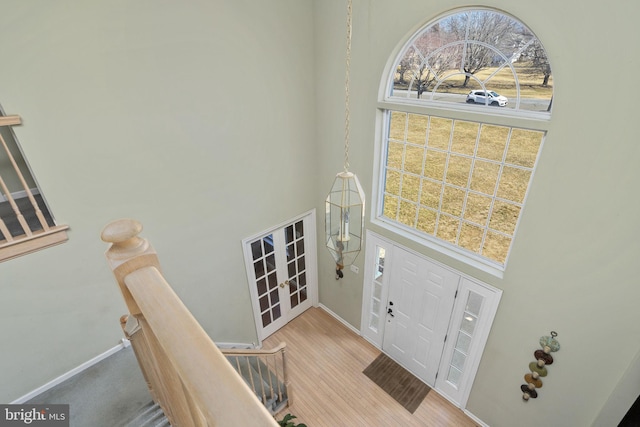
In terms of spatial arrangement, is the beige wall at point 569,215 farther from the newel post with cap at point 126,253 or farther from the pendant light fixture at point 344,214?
the newel post with cap at point 126,253

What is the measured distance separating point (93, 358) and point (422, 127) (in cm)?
433

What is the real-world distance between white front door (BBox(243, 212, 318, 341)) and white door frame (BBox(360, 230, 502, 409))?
106cm

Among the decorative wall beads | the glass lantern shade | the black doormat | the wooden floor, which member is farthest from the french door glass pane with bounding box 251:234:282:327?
the decorative wall beads

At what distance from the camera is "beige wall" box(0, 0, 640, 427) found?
2.34 m

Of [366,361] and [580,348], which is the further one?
[366,361]

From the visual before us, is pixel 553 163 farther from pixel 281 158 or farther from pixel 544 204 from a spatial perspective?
pixel 281 158

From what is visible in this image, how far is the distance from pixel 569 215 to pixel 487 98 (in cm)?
125

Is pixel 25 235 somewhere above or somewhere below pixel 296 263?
above

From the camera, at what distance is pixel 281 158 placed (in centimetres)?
420

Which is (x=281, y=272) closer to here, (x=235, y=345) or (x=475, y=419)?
(x=235, y=345)

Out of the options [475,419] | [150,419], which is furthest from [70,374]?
[475,419]

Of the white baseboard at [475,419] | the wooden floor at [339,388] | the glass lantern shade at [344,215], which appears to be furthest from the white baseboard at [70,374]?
the white baseboard at [475,419]

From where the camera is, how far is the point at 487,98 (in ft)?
9.77

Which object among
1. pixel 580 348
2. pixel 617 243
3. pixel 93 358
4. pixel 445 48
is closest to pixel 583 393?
pixel 580 348
